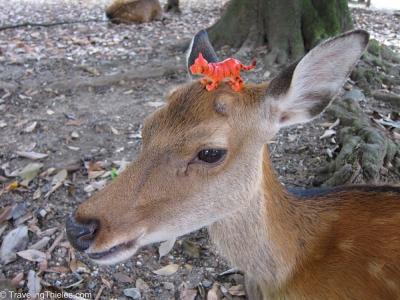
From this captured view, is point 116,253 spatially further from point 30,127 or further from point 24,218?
point 30,127

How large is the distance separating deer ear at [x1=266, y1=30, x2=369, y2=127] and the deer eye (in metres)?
0.45

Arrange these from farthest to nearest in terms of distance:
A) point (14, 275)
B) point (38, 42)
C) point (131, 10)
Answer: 1. point (131, 10)
2. point (38, 42)
3. point (14, 275)

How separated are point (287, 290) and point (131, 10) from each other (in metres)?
9.06

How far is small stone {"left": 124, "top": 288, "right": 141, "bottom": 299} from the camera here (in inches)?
115

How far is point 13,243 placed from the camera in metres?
3.27

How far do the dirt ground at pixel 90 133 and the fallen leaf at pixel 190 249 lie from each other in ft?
0.11

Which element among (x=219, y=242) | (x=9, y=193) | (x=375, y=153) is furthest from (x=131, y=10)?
(x=219, y=242)

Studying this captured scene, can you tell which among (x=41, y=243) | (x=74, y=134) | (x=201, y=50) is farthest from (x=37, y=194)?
(x=201, y=50)

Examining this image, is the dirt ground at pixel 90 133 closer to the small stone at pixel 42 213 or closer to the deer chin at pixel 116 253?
the small stone at pixel 42 213

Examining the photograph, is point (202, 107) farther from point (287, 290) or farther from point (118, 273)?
point (118, 273)

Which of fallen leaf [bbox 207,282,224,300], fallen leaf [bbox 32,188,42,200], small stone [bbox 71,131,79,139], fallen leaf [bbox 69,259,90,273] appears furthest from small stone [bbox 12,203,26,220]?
fallen leaf [bbox 207,282,224,300]

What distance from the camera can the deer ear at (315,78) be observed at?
1.93 meters

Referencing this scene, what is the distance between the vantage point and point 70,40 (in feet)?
26.9

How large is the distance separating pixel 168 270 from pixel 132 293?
1.14ft
